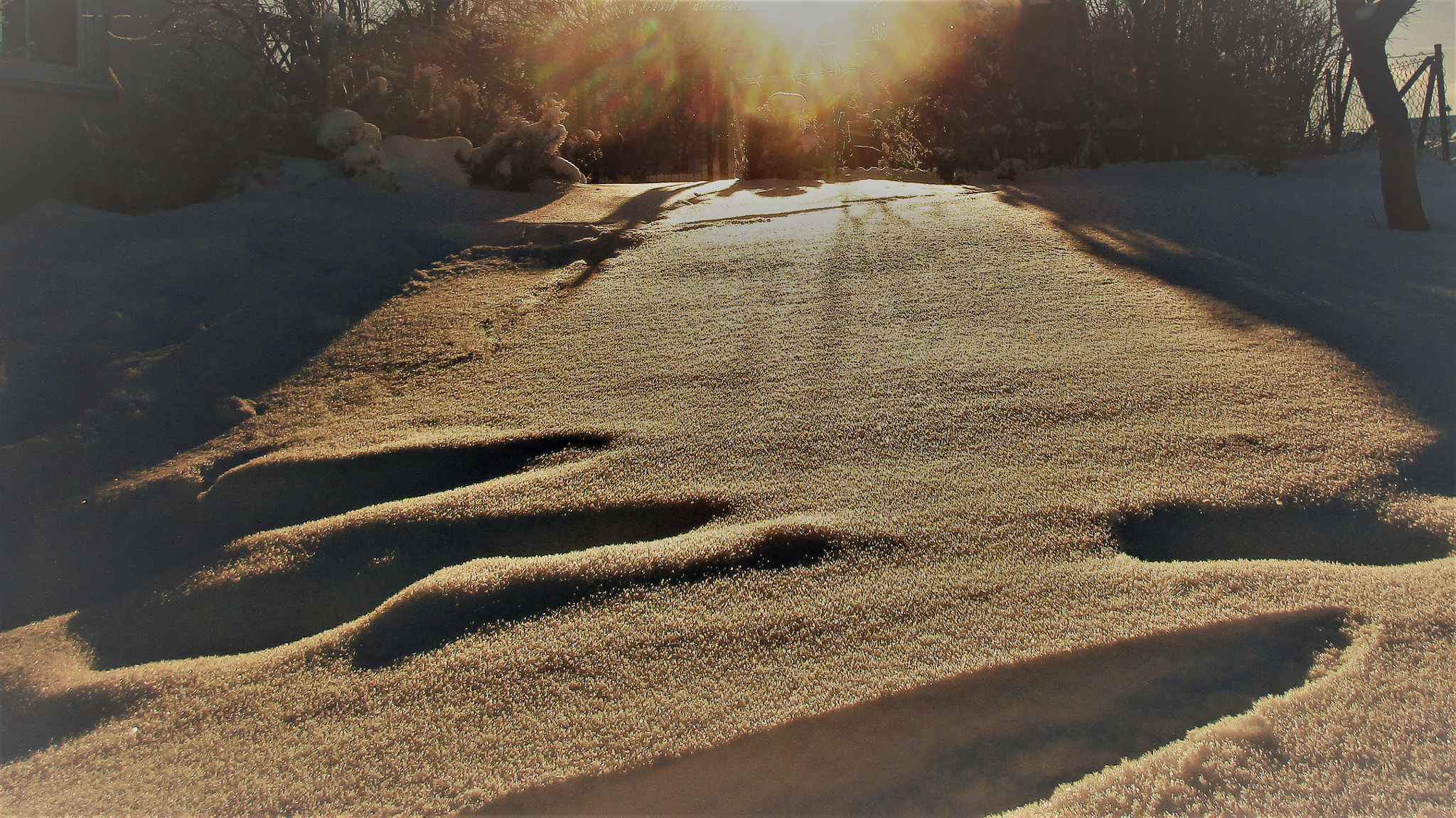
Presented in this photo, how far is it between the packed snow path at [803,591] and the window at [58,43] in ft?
14.8

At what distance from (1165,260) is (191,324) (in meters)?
3.74

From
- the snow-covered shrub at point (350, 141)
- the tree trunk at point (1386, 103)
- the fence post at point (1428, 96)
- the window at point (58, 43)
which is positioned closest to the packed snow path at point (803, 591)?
the tree trunk at point (1386, 103)

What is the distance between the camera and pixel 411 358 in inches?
106

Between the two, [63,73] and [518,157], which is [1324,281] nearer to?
[518,157]

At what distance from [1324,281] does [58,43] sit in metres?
7.57

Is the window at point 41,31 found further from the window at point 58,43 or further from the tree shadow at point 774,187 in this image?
the tree shadow at point 774,187

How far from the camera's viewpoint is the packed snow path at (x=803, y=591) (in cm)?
103

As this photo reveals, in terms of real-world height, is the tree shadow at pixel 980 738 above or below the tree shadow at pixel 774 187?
below

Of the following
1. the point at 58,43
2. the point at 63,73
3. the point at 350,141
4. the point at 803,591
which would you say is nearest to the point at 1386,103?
the point at 803,591

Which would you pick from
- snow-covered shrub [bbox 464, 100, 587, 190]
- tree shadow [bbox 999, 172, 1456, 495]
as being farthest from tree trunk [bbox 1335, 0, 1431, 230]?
snow-covered shrub [bbox 464, 100, 587, 190]

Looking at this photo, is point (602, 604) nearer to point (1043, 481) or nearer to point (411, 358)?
point (1043, 481)

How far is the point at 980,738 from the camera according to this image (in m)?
1.04

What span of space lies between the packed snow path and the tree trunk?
178cm

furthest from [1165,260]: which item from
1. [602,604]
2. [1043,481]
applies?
[602,604]
